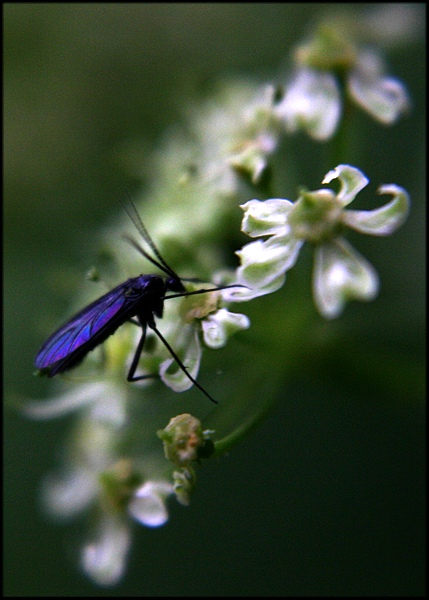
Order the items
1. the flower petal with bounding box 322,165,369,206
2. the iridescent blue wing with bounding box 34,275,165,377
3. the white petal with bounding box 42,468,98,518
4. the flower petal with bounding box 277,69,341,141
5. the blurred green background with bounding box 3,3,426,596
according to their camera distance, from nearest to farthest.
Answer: the flower petal with bounding box 322,165,369,206 → the iridescent blue wing with bounding box 34,275,165,377 → the flower petal with bounding box 277,69,341,141 → the white petal with bounding box 42,468,98,518 → the blurred green background with bounding box 3,3,426,596

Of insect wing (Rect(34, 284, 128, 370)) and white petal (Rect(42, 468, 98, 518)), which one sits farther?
white petal (Rect(42, 468, 98, 518))

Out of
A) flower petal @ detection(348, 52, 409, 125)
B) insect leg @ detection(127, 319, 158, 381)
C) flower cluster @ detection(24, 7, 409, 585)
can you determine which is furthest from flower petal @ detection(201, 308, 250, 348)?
flower petal @ detection(348, 52, 409, 125)

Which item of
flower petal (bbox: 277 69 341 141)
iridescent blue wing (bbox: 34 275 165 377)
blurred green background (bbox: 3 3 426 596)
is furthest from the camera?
blurred green background (bbox: 3 3 426 596)

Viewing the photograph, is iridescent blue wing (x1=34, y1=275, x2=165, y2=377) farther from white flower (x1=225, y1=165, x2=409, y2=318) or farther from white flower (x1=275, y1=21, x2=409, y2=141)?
white flower (x1=275, y1=21, x2=409, y2=141)

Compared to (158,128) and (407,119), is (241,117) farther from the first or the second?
(407,119)

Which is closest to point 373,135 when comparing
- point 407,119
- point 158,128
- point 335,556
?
point 407,119

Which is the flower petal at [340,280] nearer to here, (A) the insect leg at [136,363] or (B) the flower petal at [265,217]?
(B) the flower petal at [265,217]

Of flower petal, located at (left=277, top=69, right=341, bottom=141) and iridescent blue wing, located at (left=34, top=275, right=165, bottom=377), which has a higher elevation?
flower petal, located at (left=277, top=69, right=341, bottom=141)
